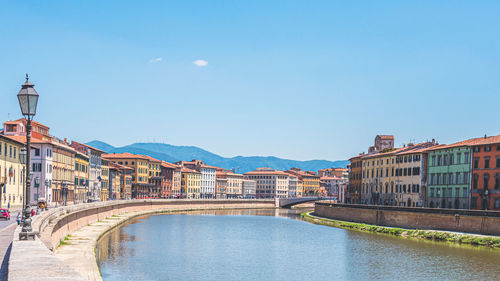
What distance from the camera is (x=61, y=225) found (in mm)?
50000

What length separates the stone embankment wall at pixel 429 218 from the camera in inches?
2469

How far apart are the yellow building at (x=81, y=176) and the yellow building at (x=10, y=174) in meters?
36.6

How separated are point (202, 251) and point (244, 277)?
15030 millimetres

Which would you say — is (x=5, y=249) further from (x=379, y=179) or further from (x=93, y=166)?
(x=93, y=166)

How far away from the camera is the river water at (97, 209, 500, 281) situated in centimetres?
4072

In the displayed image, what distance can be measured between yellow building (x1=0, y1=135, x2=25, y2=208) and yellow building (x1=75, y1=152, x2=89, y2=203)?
3662 centimetres

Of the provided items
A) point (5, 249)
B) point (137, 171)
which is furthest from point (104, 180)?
point (5, 249)

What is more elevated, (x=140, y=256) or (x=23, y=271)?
(x=23, y=271)

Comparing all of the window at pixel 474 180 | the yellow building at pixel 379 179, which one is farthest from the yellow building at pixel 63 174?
the window at pixel 474 180

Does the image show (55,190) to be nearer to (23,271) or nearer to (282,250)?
(282,250)

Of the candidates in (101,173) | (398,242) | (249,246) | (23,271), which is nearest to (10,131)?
(101,173)

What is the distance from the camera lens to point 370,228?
261 ft

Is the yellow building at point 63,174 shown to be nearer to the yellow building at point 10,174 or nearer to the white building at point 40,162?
the white building at point 40,162

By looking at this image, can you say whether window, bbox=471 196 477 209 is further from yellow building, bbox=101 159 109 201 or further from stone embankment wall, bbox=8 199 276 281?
yellow building, bbox=101 159 109 201
